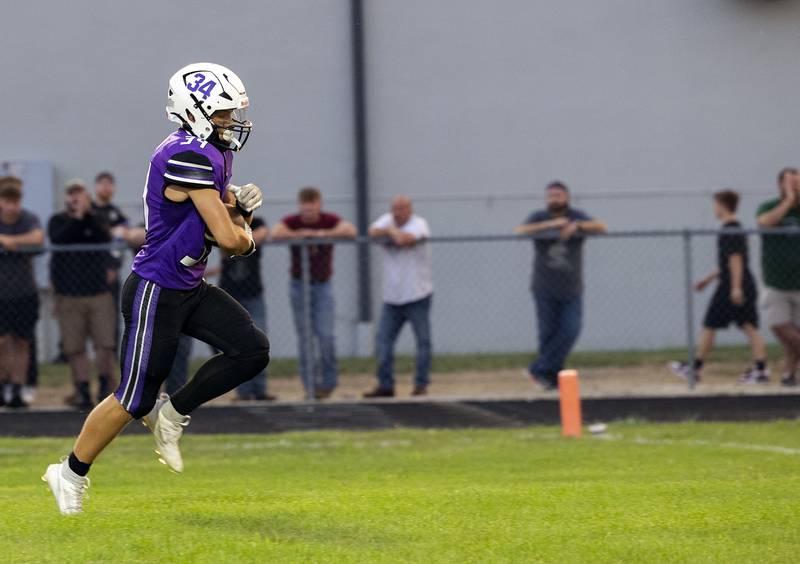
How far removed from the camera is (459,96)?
743 inches

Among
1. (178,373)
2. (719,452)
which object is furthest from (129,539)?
(178,373)

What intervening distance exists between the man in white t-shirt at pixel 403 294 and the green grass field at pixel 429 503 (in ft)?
9.47

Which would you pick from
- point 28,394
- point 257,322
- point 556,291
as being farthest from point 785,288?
point 28,394

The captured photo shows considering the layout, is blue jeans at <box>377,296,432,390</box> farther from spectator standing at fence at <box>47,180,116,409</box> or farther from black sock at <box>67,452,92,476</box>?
black sock at <box>67,452,92,476</box>

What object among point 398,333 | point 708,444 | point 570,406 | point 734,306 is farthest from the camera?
point 734,306

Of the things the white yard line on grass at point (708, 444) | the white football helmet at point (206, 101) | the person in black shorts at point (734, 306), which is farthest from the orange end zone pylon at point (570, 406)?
the white football helmet at point (206, 101)

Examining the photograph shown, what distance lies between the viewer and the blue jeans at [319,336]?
46.9 ft

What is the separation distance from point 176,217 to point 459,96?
12451 millimetres

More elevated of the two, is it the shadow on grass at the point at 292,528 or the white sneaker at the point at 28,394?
the shadow on grass at the point at 292,528

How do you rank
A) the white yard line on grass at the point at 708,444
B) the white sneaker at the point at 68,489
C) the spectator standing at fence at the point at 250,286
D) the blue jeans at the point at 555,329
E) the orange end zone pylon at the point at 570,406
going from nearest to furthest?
the white sneaker at the point at 68,489
the white yard line on grass at the point at 708,444
the orange end zone pylon at the point at 570,406
the spectator standing at fence at the point at 250,286
the blue jeans at the point at 555,329

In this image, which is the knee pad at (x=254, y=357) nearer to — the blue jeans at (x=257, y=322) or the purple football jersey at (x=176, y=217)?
the purple football jersey at (x=176, y=217)

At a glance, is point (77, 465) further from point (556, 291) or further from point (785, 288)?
point (785, 288)

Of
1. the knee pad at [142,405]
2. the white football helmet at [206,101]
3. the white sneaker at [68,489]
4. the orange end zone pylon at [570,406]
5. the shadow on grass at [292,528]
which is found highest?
the white football helmet at [206,101]

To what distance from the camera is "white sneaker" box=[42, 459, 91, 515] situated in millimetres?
6762
